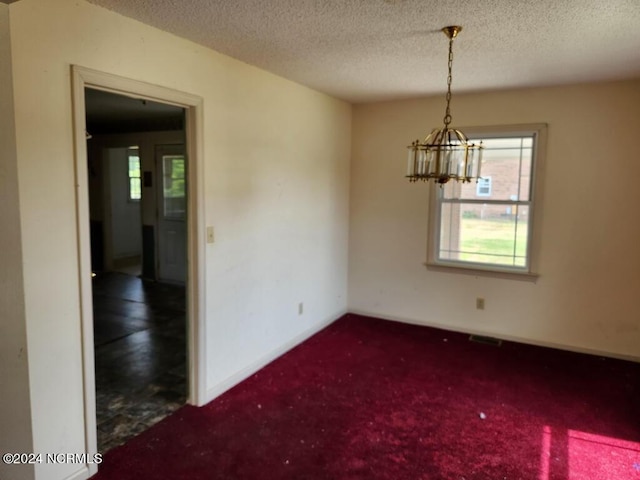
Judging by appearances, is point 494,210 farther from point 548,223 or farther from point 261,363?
point 261,363

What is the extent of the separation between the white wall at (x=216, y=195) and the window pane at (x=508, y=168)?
4.69 ft

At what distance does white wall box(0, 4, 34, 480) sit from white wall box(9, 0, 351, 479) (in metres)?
0.04

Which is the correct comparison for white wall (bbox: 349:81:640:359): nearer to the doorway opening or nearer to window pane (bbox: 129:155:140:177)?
the doorway opening

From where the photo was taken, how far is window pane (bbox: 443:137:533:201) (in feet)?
13.9

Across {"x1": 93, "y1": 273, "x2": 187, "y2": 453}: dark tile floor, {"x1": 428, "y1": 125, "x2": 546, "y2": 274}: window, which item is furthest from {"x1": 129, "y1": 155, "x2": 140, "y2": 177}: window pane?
{"x1": 428, "y1": 125, "x2": 546, "y2": 274}: window

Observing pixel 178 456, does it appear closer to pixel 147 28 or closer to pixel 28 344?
pixel 28 344

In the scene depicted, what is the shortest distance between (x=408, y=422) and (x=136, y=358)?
2.31m

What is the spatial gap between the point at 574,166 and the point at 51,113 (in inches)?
154

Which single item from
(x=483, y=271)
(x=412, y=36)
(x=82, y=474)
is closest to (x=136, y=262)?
(x=483, y=271)

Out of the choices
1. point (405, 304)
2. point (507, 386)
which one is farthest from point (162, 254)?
point (507, 386)

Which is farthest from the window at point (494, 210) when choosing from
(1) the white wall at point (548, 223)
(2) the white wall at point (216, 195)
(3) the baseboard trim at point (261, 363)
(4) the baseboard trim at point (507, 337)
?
(3) the baseboard trim at point (261, 363)

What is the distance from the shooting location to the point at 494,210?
14.4 ft

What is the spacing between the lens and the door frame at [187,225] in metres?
2.21

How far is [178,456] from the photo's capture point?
2.57 meters
